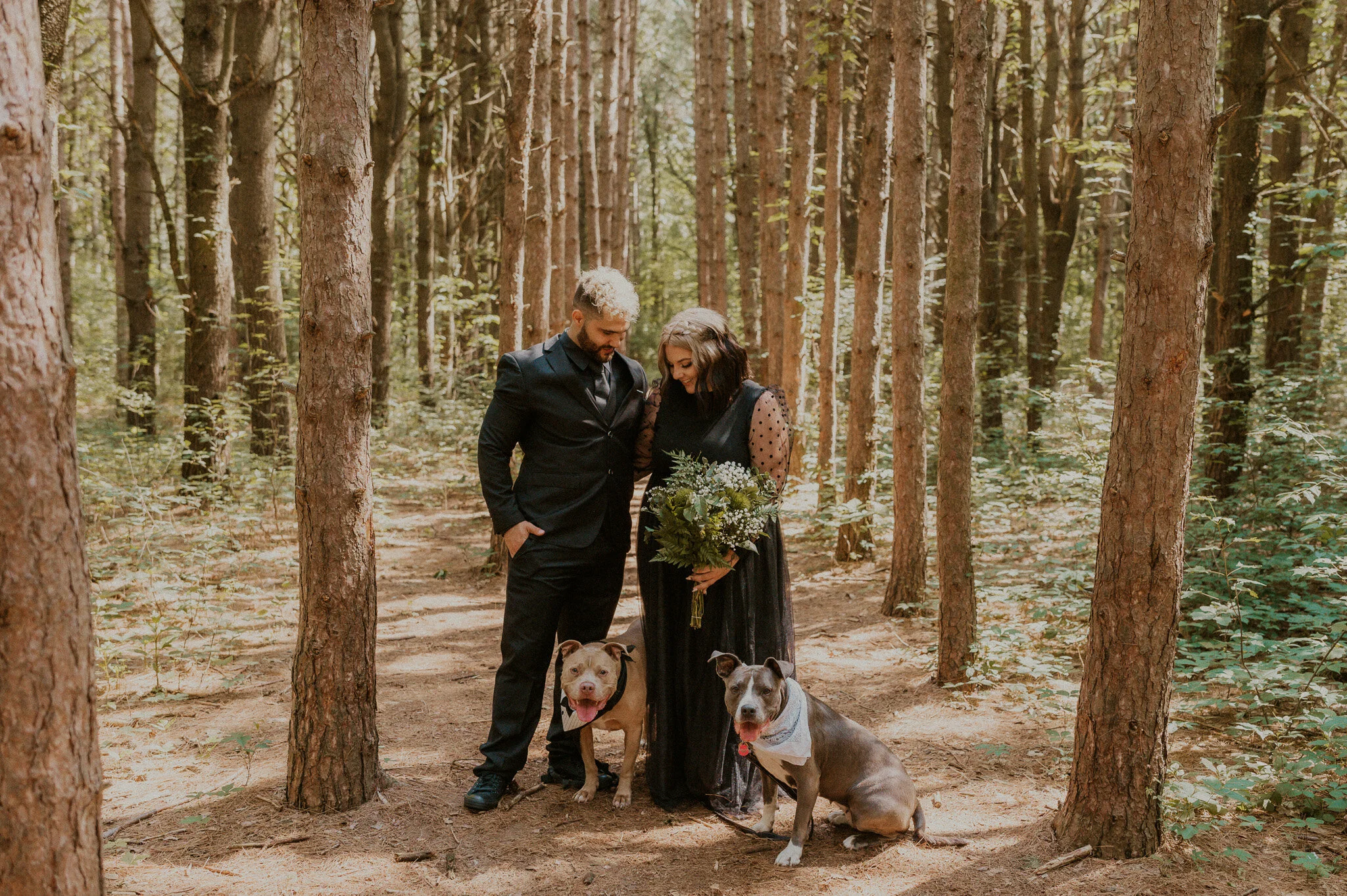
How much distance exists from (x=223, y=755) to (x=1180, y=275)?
5.32m

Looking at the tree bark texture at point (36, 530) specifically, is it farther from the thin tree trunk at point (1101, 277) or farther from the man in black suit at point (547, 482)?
the thin tree trunk at point (1101, 277)

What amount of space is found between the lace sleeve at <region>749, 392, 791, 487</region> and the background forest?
1689 mm

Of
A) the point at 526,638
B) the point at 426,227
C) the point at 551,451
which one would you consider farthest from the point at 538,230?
the point at 426,227

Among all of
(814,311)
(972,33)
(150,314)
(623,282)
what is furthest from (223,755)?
(150,314)

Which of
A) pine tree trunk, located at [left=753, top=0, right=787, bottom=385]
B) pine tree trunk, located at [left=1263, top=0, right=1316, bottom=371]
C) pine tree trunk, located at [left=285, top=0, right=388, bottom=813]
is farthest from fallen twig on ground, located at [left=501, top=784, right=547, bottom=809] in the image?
pine tree trunk, located at [left=753, top=0, right=787, bottom=385]

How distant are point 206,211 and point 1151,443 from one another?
10.8 meters

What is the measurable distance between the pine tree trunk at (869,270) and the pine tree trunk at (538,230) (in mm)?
3216

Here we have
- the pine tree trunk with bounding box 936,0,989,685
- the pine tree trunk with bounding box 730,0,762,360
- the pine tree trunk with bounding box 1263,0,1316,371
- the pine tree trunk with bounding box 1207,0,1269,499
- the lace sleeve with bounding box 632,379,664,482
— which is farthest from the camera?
the pine tree trunk with bounding box 730,0,762,360

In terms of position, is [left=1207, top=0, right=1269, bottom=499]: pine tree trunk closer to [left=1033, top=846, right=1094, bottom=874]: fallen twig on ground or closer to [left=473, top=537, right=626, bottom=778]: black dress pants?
[left=1033, top=846, right=1094, bottom=874]: fallen twig on ground

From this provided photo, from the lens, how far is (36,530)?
7.68 ft

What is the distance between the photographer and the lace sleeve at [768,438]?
4.54 meters

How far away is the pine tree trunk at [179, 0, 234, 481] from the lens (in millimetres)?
10812

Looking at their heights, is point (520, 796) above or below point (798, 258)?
below

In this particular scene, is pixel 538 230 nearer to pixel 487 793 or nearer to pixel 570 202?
pixel 570 202
